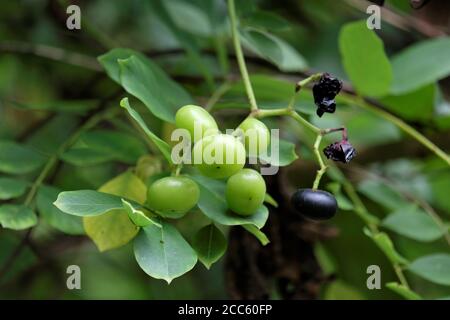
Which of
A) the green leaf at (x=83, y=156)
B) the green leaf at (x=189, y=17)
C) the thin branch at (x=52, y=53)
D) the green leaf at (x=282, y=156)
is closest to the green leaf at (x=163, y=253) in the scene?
the green leaf at (x=282, y=156)

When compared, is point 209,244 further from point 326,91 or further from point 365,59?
point 365,59

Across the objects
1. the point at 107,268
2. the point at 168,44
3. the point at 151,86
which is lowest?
the point at 151,86

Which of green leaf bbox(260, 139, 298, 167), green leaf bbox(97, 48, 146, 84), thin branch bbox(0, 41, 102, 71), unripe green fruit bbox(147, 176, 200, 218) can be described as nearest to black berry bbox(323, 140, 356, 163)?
green leaf bbox(260, 139, 298, 167)

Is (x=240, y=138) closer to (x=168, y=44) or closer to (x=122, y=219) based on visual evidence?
(x=122, y=219)

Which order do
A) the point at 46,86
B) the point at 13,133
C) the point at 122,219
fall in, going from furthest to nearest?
the point at 46,86 < the point at 13,133 < the point at 122,219

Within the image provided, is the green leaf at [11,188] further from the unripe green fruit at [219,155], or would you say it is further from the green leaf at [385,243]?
the green leaf at [385,243]

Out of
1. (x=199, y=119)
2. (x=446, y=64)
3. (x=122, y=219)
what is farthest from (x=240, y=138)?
(x=446, y=64)

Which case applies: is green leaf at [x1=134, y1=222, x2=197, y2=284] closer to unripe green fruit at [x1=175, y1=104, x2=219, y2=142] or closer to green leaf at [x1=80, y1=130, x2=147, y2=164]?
unripe green fruit at [x1=175, y1=104, x2=219, y2=142]

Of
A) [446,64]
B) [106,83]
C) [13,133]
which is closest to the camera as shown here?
[446,64]
